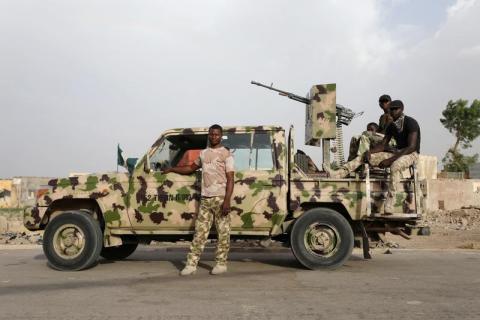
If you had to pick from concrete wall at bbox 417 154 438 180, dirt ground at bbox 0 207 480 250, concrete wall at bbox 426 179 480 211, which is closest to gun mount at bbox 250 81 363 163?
dirt ground at bbox 0 207 480 250

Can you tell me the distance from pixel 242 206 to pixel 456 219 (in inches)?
695

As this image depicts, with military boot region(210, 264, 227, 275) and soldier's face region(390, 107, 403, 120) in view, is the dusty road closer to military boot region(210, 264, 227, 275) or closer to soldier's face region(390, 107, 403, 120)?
military boot region(210, 264, 227, 275)

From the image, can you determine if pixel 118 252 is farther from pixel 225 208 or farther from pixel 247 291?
pixel 247 291

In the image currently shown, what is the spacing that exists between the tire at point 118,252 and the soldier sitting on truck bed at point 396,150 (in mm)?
3300

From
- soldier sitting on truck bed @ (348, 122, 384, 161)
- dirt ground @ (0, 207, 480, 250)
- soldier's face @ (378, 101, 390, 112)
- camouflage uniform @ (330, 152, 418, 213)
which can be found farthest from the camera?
dirt ground @ (0, 207, 480, 250)

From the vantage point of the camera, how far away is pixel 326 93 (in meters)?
10.4

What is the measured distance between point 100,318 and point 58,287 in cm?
155

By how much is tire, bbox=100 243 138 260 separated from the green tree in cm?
4321

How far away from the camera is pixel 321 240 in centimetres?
591

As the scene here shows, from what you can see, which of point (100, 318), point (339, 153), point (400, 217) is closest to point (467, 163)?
point (339, 153)

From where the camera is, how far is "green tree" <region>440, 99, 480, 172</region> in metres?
45.1

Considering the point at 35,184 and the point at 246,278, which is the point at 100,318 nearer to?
Answer: the point at 246,278

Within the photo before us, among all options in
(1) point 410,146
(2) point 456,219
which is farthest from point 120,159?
(2) point 456,219

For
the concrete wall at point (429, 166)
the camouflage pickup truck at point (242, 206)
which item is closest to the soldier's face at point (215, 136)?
the camouflage pickup truck at point (242, 206)
